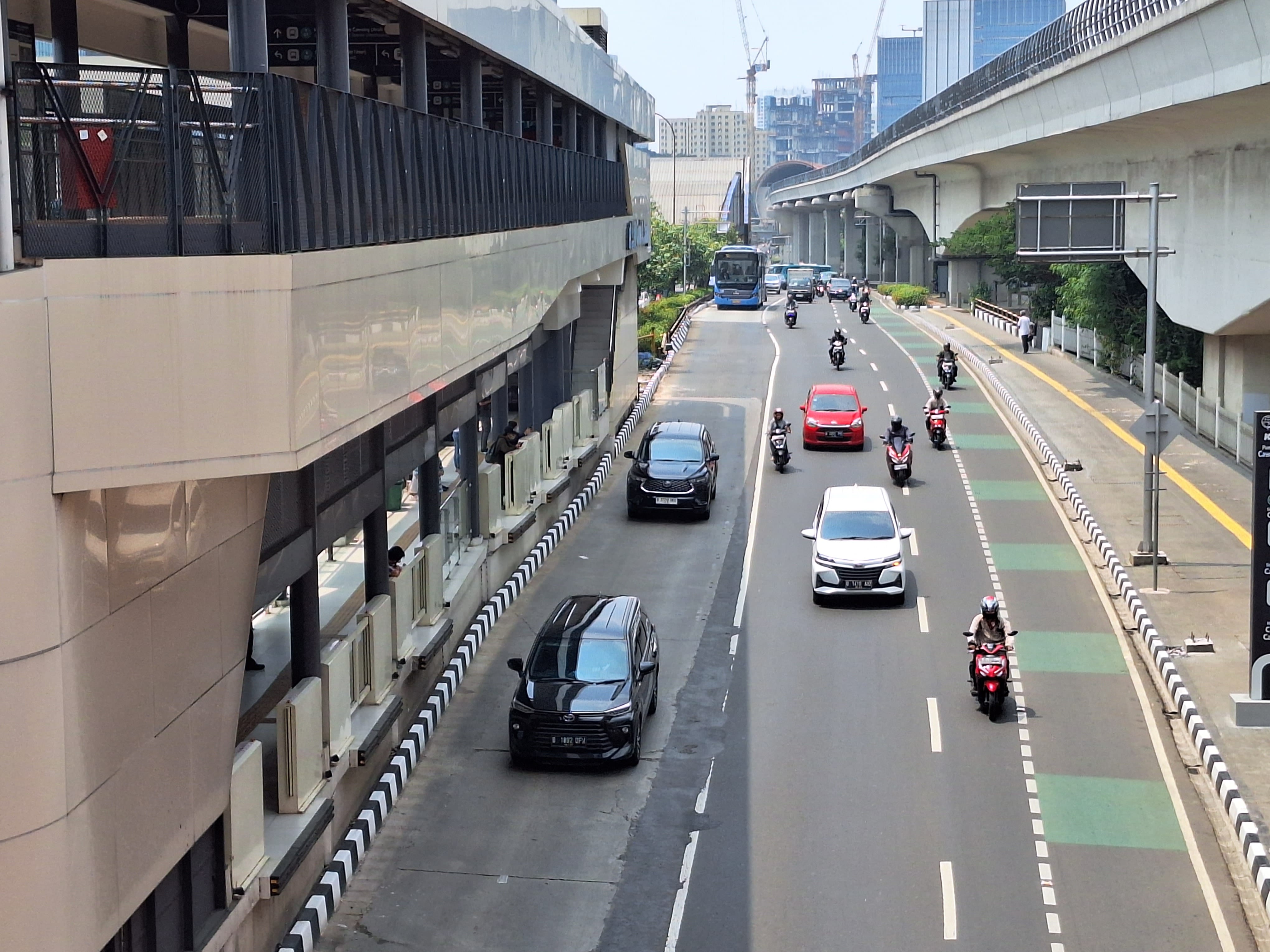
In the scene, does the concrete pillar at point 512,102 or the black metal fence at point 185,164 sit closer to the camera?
the black metal fence at point 185,164

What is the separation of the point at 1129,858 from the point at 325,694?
798 cm

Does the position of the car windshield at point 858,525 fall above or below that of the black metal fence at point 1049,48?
below

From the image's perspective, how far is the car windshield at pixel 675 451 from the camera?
32.2 meters

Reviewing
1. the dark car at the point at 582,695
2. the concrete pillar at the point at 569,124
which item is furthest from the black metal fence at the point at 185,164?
A: the concrete pillar at the point at 569,124

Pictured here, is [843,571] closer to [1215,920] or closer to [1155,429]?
[1155,429]

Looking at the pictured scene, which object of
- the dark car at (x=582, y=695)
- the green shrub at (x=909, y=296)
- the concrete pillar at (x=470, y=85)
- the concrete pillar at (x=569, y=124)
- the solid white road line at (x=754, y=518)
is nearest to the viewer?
the dark car at (x=582, y=695)

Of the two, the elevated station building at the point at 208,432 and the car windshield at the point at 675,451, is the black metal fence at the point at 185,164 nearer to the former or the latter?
the elevated station building at the point at 208,432

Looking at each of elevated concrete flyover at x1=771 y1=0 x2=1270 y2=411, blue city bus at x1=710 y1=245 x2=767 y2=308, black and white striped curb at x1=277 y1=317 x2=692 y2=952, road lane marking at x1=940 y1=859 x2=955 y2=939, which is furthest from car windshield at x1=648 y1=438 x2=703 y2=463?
blue city bus at x1=710 y1=245 x2=767 y2=308

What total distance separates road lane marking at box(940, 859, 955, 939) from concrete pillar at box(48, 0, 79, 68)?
38.1ft

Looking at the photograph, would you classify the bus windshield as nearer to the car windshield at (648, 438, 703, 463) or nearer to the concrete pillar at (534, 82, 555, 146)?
Result: the car windshield at (648, 438, 703, 463)

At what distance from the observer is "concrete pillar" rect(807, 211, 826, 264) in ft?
494

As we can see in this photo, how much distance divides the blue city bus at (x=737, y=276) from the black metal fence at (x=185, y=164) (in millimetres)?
66248

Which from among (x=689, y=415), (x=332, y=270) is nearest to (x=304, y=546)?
(x=332, y=270)

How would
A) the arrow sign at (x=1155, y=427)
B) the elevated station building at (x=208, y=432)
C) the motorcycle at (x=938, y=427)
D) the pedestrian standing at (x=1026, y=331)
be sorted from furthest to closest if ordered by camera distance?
1. the pedestrian standing at (x=1026, y=331)
2. the motorcycle at (x=938, y=427)
3. the arrow sign at (x=1155, y=427)
4. the elevated station building at (x=208, y=432)
